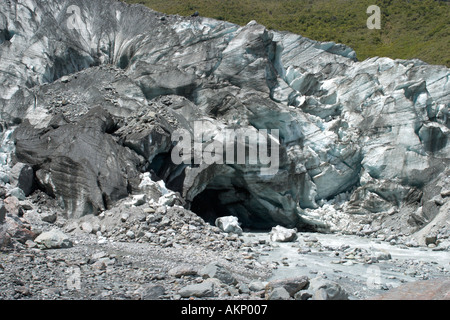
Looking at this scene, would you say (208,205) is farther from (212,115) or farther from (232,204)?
(212,115)

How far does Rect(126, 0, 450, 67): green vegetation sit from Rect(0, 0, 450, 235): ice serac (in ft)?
56.5

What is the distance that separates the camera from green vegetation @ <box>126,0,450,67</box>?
38781 millimetres

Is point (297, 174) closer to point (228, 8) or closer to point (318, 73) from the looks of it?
point (318, 73)

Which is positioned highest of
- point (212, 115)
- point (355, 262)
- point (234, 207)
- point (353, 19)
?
point (353, 19)

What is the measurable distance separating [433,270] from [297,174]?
8565 millimetres

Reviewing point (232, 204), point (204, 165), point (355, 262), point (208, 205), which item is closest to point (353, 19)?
point (232, 204)

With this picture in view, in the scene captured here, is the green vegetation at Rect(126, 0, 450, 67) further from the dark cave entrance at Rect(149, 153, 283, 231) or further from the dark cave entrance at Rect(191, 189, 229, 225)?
the dark cave entrance at Rect(191, 189, 229, 225)

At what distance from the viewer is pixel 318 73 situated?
24.7 metres

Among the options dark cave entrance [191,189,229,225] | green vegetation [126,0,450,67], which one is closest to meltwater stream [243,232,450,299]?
dark cave entrance [191,189,229,225]

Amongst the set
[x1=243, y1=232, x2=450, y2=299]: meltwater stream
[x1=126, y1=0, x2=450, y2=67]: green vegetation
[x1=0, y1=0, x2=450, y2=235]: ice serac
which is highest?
[x1=126, y1=0, x2=450, y2=67]: green vegetation

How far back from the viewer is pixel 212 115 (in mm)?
18984

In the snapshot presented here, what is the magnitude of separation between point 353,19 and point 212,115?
3480 centimetres

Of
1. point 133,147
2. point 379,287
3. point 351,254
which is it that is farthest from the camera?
point 133,147
